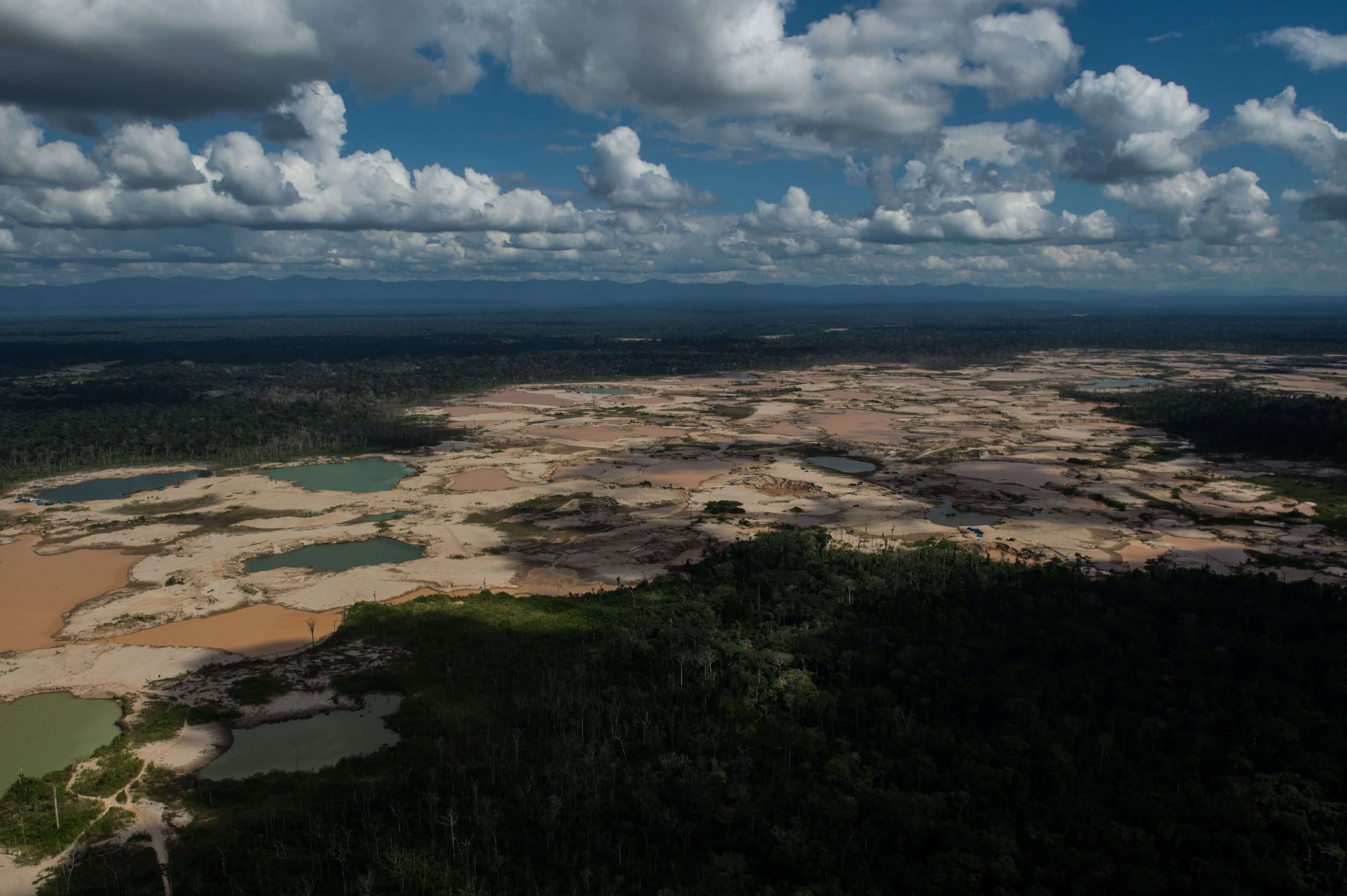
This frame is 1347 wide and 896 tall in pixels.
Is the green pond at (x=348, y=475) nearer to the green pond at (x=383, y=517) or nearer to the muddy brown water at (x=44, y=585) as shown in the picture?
the green pond at (x=383, y=517)

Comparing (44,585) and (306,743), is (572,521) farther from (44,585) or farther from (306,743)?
(44,585)

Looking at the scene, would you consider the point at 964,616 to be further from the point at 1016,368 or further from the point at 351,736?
the point at 1016,368

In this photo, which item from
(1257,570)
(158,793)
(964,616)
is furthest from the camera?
(1257,570)

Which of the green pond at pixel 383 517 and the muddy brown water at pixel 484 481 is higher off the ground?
the muddy brown water at pixel 484 481

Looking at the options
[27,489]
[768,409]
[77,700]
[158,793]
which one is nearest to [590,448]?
[768,409]

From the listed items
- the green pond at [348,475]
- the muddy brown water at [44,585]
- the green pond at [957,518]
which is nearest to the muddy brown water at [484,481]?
the green pond at [348,475]

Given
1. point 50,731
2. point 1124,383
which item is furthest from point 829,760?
point 1124,383

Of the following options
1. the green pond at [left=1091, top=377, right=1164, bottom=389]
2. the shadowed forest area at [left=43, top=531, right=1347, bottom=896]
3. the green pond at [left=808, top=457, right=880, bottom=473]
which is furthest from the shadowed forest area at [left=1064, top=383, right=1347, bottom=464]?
the shadowed forest area at [left=43, top=531, right=1347, bottom=896]
